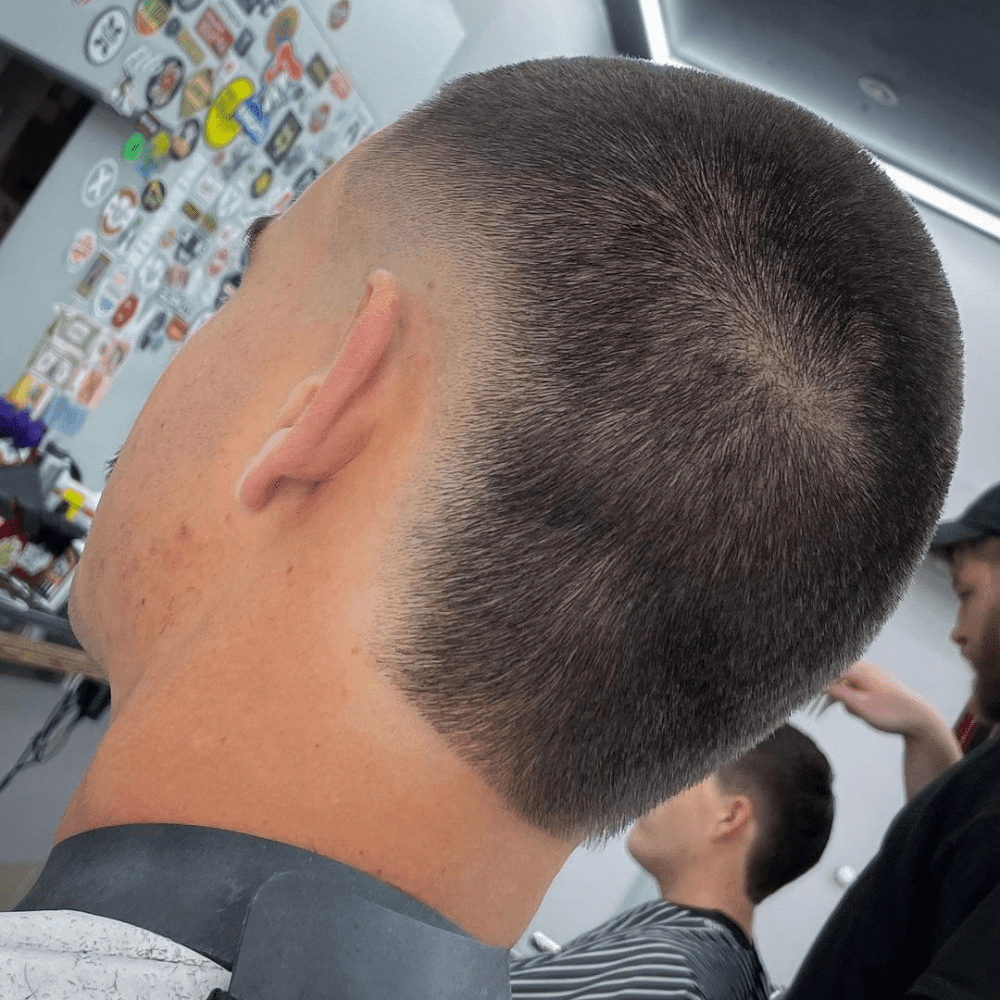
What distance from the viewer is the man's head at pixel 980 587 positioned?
1527 millimetres

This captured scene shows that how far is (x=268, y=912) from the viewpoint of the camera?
19.7 inches

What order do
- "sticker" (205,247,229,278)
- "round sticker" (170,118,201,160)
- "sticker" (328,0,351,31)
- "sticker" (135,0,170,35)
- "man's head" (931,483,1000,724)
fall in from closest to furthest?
1. "man's head" (931,483,1000,724)
2. "sticker" (135,0,170,35)
3. "round sticker" (170,118,201,160)
4. "sticker" (205,247,229,278)
5. "sticker" (328,0,351,31)

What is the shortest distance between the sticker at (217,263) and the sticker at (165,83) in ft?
1.32

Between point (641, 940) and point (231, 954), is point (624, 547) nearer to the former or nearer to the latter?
point (231, 954)

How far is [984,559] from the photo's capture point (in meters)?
1.63

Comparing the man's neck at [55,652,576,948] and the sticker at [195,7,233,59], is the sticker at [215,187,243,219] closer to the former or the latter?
the sticker at [195,7,233,59]

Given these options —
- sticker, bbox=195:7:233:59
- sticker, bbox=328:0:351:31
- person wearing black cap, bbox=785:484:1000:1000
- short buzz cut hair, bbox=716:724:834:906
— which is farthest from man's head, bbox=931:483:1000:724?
sticker, bbox=328:0:351:31

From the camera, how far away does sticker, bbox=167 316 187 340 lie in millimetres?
2377

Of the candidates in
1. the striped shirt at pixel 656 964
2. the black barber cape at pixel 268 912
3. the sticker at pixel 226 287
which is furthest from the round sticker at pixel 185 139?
the black barber cape at pixel 268 912

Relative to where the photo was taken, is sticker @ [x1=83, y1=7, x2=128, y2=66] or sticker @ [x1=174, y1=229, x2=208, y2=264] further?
sticker @ [x1=174, y1=229, x2=208, y2=264]

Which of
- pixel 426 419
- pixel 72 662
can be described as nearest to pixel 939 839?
pixel 426 419

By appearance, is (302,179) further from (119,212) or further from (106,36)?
(106,36)

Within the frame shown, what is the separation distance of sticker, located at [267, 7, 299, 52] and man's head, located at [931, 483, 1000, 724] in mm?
1862

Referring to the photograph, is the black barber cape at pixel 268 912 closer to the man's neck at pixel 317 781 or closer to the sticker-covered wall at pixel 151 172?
the man's neck at pixel 317 781
